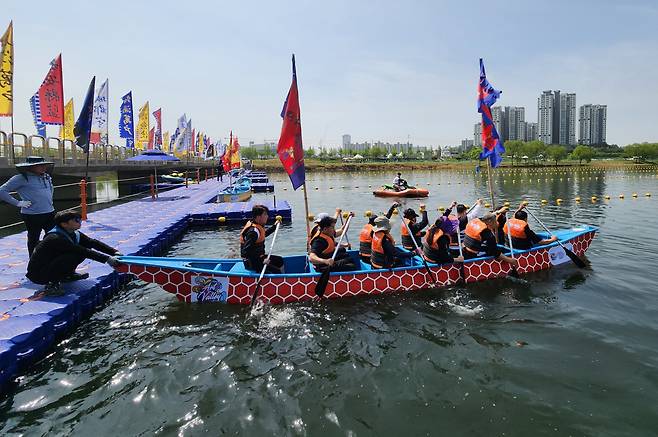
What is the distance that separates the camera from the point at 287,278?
8.23 meters

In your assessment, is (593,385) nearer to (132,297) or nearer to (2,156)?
(132,297)

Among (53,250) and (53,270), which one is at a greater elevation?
(53,250)

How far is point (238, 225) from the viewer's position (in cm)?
1973

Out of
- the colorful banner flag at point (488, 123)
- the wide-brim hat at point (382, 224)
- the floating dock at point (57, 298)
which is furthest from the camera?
the colorful banner flag at point (488, 123)

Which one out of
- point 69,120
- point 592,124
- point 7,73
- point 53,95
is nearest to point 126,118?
point 69,120

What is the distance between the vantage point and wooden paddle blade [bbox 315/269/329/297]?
8305mm

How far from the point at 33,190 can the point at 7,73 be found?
1304cm

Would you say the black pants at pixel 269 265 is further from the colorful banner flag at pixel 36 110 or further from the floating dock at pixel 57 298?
the colorful banner flag at pixel 36 110

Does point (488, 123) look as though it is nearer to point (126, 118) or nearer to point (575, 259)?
point (575, 259)

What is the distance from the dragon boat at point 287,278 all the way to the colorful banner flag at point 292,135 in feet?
7.30

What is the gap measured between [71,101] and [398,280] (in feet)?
127

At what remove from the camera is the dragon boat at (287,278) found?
25.7 feet

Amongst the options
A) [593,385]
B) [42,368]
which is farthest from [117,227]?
[593,385]

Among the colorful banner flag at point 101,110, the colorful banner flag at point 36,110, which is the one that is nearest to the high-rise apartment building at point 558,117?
the colorful banner flag at point 101,110
